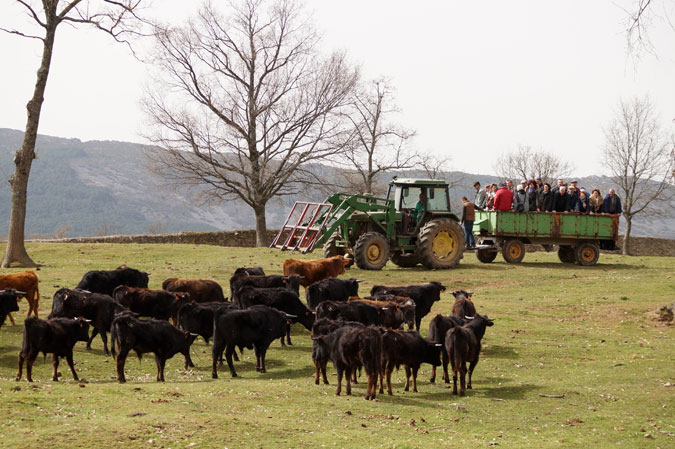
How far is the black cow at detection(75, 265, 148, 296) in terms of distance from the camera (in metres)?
19.2

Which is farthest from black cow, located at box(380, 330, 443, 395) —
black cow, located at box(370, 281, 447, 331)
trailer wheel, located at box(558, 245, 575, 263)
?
trailer wheel, located at box(558, 245, 575, 263)

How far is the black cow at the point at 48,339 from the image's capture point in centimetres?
1269

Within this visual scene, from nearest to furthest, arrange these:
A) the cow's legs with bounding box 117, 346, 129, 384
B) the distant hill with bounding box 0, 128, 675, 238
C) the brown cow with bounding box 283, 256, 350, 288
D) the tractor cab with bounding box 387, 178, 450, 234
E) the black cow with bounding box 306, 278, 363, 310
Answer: the cow's legs with bounding box 117, 346, 129, 384
the black cow with bounding box 306, 278, 363, 310
the brown cow with bounding box 283, 256, 350, 288
the tractor cab with bounding box 387, 178, 450, 234
the distant hill with bounding box 0, 128, 675, 238

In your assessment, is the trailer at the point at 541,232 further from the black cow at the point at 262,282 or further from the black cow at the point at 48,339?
the black cow at the point at 48,339

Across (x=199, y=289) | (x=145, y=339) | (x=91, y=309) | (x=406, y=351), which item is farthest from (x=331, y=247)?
(x=406, y=351)

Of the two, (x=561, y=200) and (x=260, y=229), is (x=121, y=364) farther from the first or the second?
(x=260, y=229)

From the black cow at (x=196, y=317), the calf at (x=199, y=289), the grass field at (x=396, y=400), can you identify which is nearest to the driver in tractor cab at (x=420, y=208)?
the grass field at (x=396, y=400)

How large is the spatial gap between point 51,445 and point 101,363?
6.08 metres

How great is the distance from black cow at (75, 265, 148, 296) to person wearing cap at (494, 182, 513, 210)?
1697 centimetres

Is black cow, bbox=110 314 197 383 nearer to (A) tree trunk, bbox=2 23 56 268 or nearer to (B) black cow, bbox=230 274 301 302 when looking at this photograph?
(B) black cow, bbox=230 274 301 302

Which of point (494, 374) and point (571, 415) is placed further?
point (494, 374)

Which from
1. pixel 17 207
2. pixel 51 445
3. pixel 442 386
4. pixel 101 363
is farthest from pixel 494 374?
pixel 17 207

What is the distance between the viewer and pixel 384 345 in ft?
41.4

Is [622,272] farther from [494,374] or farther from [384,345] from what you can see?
[384,345]
